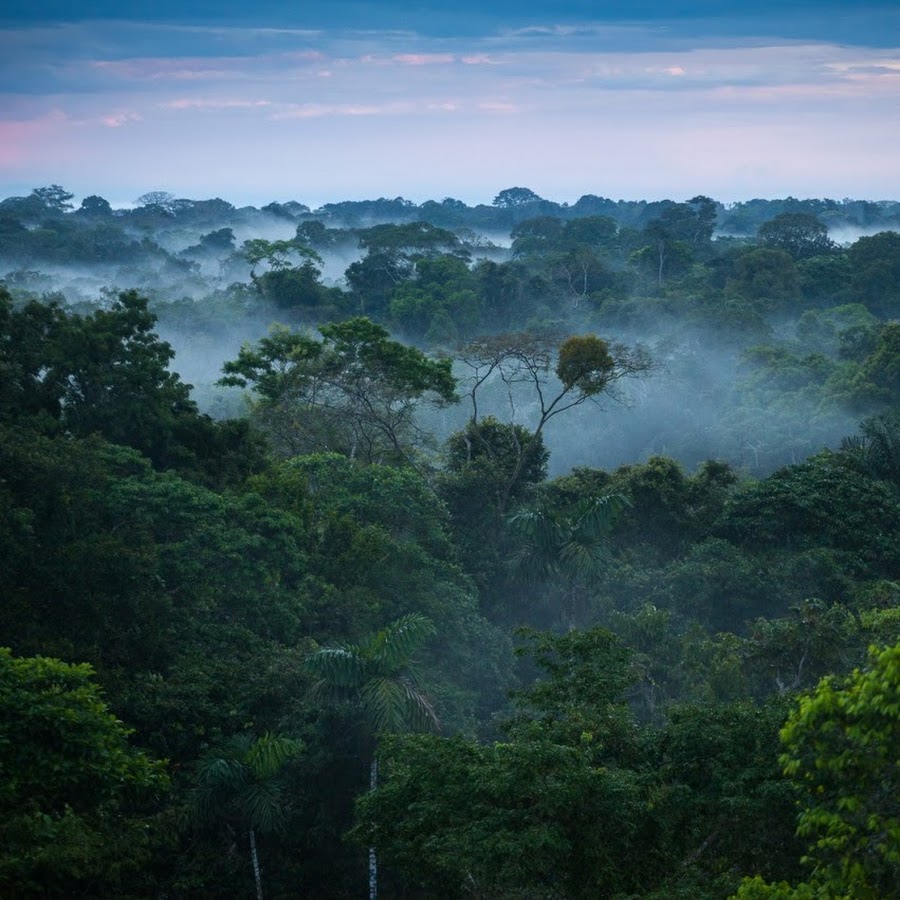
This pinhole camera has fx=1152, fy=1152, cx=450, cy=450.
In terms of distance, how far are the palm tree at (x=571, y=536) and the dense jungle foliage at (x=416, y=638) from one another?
0.07m

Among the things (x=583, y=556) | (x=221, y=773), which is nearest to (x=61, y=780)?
(x=221, y=773)

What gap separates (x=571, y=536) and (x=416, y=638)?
20.6 ft

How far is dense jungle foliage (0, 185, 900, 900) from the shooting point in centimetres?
905

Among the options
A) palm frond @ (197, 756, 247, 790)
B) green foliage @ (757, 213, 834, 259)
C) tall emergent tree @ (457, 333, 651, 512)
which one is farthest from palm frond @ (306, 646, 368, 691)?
green foliage @ (757, 213, 834, 259)

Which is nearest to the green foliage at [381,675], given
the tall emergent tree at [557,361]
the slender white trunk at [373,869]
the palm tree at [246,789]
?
the slender white trunk at [373,869]

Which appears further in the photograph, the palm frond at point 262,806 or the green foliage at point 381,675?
the green foliage at point 381,675

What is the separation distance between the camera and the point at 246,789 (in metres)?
12.0

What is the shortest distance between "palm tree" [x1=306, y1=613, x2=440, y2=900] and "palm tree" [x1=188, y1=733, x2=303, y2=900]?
3.38ft

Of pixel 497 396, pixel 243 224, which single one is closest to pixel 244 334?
pixel 497 396

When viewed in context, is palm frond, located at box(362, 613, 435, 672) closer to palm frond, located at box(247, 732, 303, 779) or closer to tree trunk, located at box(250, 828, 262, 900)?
palm frond, located at box(247, 732, 303, 779)

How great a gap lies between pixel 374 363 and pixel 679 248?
4630cm

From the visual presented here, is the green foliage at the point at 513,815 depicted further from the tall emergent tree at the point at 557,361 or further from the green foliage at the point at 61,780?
the tall emergent tree at the point at 557,361

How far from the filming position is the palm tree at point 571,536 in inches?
739

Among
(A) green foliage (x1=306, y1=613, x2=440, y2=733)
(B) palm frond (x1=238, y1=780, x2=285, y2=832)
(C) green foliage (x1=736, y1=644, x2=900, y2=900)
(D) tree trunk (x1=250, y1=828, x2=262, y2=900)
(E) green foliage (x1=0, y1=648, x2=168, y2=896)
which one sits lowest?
(D) tree trunk (x1=250, y1=828, x2=262, y2=900)
